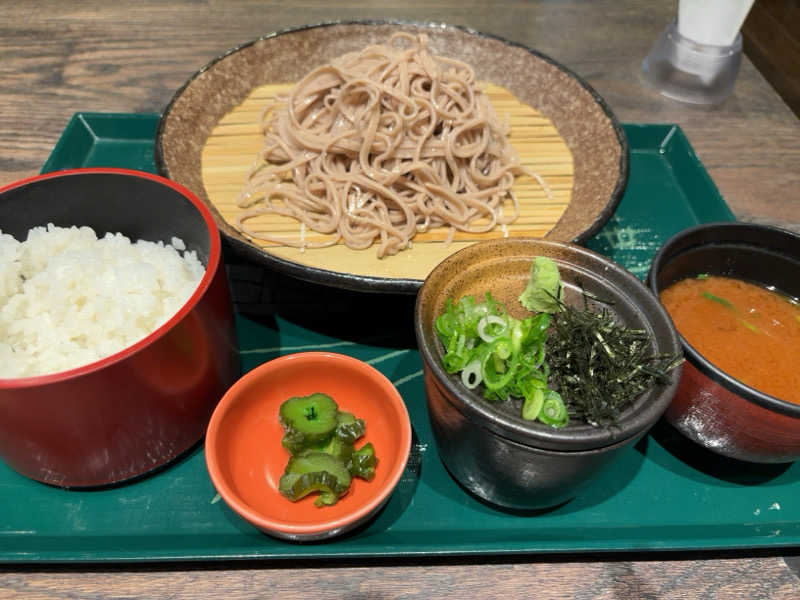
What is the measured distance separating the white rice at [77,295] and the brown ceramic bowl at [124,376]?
94 mm

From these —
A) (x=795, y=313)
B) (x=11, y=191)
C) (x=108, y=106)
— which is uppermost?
(x=795, y=313)

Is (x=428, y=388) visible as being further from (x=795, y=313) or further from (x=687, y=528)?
(x=795, y=313)

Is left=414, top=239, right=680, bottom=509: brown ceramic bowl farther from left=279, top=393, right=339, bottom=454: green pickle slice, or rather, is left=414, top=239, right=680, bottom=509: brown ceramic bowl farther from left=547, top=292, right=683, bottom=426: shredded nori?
left=279, top=393, right=339, bottom=454: green pickle slice

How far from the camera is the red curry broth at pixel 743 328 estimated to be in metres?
1.57

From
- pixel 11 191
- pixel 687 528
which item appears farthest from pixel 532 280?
pixel 11 191

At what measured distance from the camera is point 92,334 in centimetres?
144

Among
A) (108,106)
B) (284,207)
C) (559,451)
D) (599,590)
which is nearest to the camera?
(559,451)

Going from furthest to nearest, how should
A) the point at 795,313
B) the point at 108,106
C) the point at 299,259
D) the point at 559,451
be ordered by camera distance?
the point at 108,106 → the point at 299,259 → the point at 795,313 → the point at 559,451

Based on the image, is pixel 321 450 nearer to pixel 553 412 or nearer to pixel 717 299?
pixel 553 412

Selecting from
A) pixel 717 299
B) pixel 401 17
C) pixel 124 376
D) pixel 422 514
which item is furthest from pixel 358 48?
pixel 422 514

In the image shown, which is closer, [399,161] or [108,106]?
[399,161]

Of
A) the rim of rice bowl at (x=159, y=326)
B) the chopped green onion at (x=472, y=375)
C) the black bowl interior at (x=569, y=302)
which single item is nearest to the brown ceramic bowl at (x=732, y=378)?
the black bowl interior at (x=569, y=302)

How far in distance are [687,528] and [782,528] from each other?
0.25 metres

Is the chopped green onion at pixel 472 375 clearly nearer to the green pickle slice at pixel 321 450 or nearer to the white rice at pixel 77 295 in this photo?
the green pickle slice at pixel 321 450
